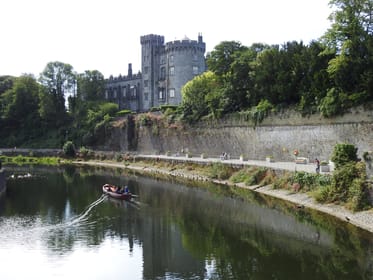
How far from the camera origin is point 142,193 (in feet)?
117

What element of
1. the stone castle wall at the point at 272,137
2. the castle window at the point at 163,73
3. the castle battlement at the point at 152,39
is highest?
the castle battlement at the point at 152,39

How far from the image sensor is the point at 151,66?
71125mm

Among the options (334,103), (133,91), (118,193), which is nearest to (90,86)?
(133,91)

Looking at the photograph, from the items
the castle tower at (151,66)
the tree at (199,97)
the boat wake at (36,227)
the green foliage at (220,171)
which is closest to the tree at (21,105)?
the castle tower at (151,66)

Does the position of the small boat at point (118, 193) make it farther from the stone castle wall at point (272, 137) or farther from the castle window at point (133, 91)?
the castle window at point (133, 91)

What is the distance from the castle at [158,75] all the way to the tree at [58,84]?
7.60 m

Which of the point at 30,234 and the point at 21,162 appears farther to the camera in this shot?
the point at 21,162

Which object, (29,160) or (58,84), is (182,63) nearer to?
(58,84)

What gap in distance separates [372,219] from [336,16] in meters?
16.2

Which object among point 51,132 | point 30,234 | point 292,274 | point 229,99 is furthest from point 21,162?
point 292,274

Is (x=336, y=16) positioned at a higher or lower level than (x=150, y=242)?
higher

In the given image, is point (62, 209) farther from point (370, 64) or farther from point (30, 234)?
point (370, 64)

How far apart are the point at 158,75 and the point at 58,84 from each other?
50.7 feet

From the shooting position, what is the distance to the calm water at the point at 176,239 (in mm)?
18047
